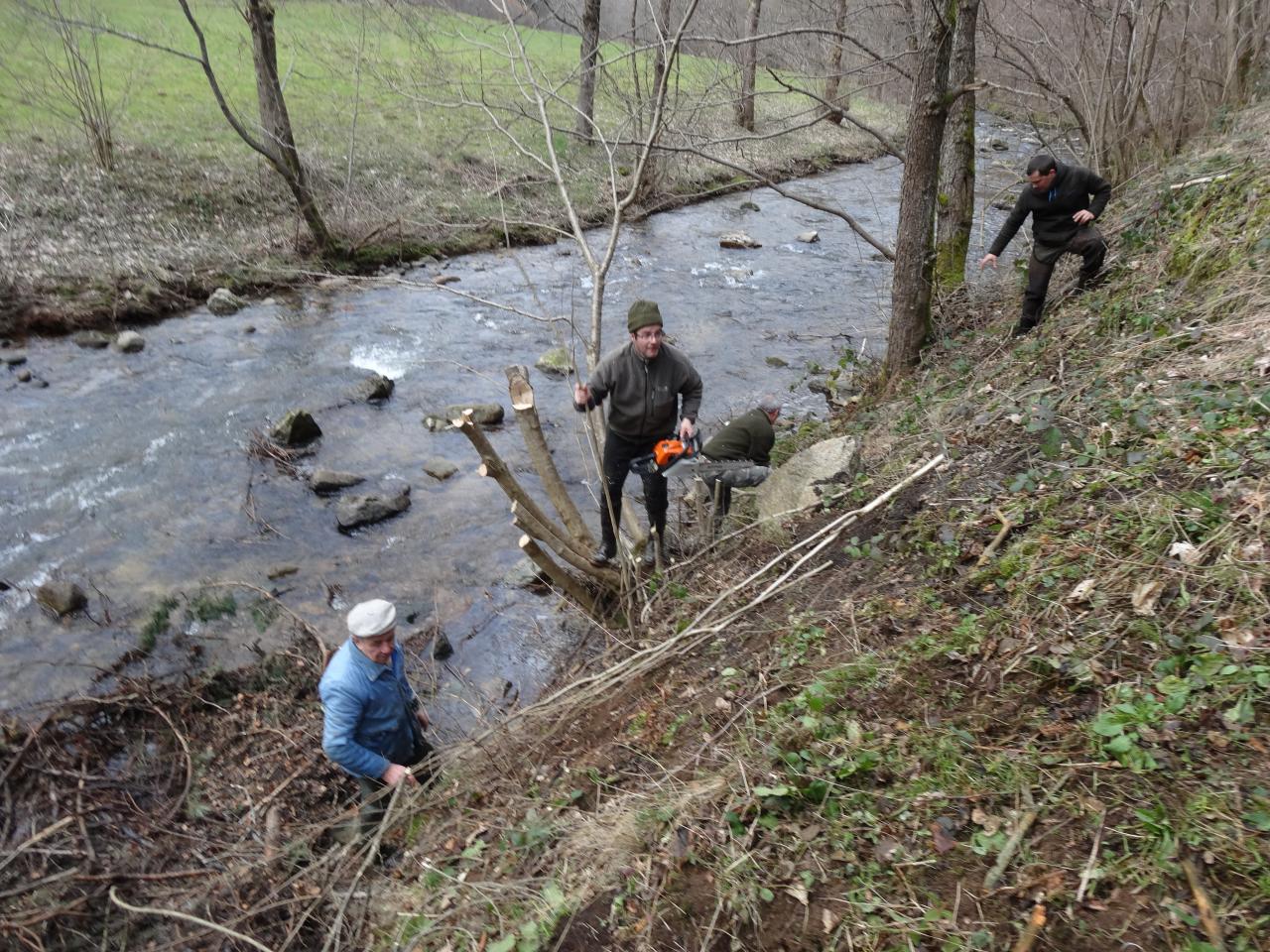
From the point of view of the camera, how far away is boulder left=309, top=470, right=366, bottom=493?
8.70m

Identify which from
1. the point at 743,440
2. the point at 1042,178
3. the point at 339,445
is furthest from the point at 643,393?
the point at 339,445

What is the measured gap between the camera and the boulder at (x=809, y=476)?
611 centimetres

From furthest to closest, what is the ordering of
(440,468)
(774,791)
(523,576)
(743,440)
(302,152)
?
(302,152) < (440,468) < (523,576) < (743,440) < (774,791)

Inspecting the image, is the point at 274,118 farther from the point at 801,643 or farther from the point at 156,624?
the point at 801,643

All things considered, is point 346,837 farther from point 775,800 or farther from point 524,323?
point 524,323

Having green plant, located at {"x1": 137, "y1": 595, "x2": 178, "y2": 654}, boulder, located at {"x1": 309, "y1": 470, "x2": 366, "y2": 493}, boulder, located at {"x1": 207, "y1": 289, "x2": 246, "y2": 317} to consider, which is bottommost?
green plant, located at {"x1": 137, "y1": 595, "x2": 178, "y2": 654}

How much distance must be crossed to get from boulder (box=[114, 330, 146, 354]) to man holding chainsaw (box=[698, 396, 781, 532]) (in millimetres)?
9087

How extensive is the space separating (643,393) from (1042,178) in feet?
12.5

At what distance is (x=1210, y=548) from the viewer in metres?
3.42

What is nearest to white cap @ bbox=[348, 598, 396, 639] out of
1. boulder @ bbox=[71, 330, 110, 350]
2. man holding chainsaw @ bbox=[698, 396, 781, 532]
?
man holding chainsaw @ bbox=[698, 396, 781, 532]

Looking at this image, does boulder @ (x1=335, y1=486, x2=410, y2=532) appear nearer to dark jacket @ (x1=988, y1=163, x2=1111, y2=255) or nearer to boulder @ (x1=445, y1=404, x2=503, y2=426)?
boulder @ (x1=445, y1=404, x2=503, y2=426)

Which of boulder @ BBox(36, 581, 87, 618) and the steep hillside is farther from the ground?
the steep hillside

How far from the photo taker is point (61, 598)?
22.3 ft

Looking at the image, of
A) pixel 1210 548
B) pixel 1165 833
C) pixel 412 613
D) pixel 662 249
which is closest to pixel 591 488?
pixel 412 613
